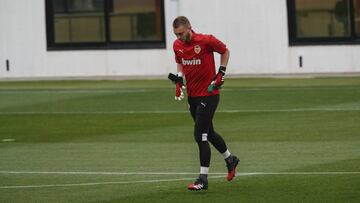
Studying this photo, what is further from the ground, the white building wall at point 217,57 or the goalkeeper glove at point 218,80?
the white building wall at point 217,57

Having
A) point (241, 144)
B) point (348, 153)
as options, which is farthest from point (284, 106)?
point (348, 153)

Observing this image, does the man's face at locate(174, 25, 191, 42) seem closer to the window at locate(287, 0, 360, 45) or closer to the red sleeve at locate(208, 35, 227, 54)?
the red sleeve at locate(208, 35, 227, 54)

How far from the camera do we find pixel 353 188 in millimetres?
14391

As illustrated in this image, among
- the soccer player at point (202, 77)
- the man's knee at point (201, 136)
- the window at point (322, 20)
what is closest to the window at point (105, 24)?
the window at point (322, 20)

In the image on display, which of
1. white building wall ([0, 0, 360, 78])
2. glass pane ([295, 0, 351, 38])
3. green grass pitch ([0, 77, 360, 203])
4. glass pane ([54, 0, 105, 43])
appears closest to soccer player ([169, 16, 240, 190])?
green grass pitch ([0, 77, 360, 203])

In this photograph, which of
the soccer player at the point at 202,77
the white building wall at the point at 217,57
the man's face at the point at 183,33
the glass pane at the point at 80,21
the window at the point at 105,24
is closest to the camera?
the man's face at the point at 183,33

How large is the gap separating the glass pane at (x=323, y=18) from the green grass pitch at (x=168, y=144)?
4577 millimetres

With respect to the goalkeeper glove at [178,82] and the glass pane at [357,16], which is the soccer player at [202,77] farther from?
the glass pane at [357,16]

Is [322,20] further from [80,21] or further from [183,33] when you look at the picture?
[183,33]

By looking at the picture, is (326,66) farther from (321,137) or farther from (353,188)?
(353,188)

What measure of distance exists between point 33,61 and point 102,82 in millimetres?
4190

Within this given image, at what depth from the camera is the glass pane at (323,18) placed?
36781mm

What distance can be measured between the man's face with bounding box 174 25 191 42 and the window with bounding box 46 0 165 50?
2296cm

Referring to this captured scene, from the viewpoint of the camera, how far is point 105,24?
3844cm
